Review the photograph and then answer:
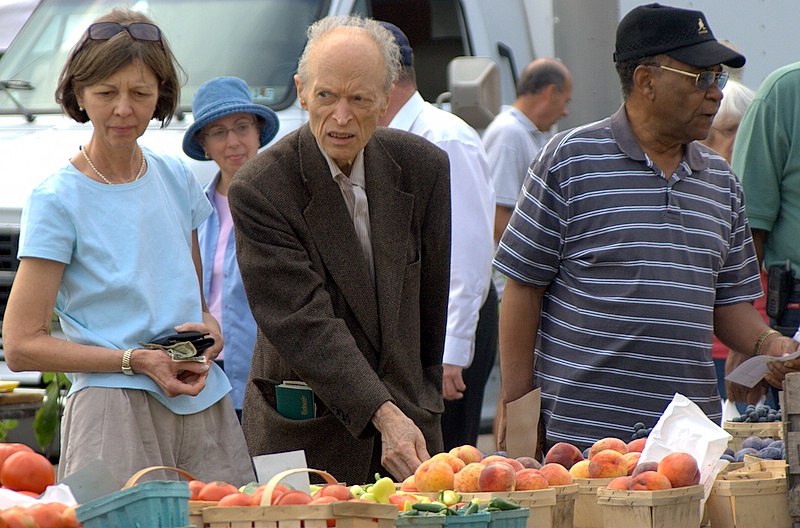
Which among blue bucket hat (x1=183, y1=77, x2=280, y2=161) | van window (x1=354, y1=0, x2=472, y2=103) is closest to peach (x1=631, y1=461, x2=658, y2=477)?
blue bucket hat (x1=183, y1=77, x2=280, y2=161)

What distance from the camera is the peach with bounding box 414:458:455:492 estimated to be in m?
2.55

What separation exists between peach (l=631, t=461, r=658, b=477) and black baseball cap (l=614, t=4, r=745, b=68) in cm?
125

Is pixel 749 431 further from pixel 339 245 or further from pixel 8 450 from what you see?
pixel 8 450

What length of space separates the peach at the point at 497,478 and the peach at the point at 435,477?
75 millimetres

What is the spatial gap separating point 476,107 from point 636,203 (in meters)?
2.50

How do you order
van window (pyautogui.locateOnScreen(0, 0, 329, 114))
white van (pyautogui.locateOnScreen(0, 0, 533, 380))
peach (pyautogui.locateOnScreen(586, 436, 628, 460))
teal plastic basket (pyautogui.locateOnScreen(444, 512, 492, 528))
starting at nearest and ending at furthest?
teal plastic basket (pyautogui.locateOnScreen(444, 512, 492, 528)) → peach (pyautogui.locateOnScreen(586, 436, 628, 460)) → white van (pyautogui.locateOnScreen(0, 0, 533, 380)) → van window (pyautogui.locateOnScreen(0, 0, 329, 114))

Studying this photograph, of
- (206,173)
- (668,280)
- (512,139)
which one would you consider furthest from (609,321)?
(512,139)

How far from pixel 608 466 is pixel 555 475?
0.17 meters

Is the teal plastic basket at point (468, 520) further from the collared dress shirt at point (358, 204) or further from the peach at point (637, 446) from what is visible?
the collared dress shirt at point (358, 204)

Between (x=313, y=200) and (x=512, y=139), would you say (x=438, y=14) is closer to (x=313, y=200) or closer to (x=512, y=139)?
(x=512, y=139)

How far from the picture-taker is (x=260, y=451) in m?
3.22

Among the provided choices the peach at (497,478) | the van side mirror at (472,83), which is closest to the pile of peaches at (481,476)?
the peach at (497,478)

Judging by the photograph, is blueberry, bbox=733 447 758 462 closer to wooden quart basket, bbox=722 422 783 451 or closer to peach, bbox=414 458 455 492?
wooden quart basket, bbox=722 422 783 451

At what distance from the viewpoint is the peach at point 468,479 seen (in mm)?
2547
